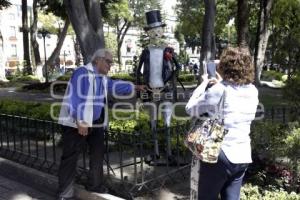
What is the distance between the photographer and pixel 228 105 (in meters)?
3.91

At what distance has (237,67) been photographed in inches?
154

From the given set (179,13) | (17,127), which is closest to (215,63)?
(17,127)

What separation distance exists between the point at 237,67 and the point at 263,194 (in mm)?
1880

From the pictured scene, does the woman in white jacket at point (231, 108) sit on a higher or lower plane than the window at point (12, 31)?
lower

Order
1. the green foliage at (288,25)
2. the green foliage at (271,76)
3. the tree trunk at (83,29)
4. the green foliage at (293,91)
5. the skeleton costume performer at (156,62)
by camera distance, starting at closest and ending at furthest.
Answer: the skeleton costume performer at (156,62)
the green foliage at (293,91)
the tree trunk at (83,29)
the green foliage at (288,25)
the green foliage at (271,76)

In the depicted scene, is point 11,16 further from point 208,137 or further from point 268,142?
point 208,137

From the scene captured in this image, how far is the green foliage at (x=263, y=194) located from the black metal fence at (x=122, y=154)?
1.36 meters

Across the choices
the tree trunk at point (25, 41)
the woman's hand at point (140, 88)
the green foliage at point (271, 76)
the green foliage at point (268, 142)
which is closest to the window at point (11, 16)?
the tree trunk at point (25, 41)

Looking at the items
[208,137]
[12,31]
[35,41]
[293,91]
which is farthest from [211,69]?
[12,31]

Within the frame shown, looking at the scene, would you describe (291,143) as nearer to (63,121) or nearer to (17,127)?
(63,121)

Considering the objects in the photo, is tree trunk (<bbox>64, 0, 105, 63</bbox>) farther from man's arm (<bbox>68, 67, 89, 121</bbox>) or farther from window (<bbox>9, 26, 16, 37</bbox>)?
window (<bbox>9, 26, 16, 37</bbox>)

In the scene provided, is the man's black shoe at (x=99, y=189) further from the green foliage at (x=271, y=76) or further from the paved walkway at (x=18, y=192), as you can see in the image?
the green foliage at (x=271, y=76)

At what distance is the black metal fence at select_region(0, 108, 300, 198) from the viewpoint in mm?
5996

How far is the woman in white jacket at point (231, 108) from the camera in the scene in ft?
12.8
